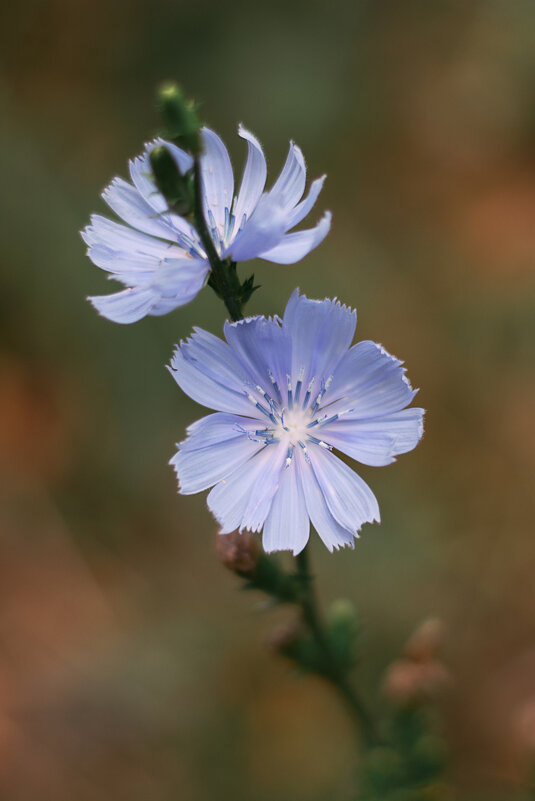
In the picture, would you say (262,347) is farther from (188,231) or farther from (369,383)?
(188,231)

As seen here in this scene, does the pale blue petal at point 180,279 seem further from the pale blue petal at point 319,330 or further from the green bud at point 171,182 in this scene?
the pale blue petal at point 319,330

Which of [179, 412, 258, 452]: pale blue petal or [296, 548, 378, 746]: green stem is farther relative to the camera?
[296, 548, 378, 746]: green stem

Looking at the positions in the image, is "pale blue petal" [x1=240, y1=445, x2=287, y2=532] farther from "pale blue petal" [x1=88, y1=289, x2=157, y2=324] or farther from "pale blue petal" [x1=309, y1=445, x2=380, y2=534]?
"pale blue petal" [x1=88, y1=289, x2=157, y2=324]

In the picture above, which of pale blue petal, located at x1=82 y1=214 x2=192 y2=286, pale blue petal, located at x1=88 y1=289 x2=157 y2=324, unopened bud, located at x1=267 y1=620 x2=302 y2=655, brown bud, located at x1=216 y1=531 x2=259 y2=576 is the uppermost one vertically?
pale blue petal, located at x1=82 y1=214 x2=192 y2=286

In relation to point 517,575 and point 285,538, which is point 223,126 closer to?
point 517,575

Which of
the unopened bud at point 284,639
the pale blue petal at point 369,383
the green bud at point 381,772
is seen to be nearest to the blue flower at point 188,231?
the pale blue petal at point 369,383

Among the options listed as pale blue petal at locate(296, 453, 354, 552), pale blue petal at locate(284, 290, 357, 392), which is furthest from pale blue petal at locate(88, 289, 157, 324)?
pale blue petal at locate(296, 453, 354, 552)
